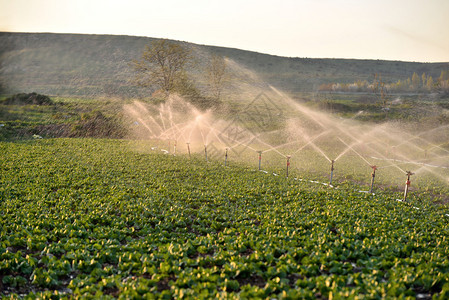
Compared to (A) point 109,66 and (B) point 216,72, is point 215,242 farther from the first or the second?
(A) point 109,66

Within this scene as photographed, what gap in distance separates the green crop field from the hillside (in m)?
76.0

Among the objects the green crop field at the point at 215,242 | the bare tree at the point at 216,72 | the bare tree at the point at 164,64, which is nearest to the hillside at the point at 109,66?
the bare tree at the point at 216,72

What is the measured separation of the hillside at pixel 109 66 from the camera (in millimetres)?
100875

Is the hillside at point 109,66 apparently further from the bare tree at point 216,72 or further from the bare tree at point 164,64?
the bare tree at point 164,64

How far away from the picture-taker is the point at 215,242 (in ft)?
32.6

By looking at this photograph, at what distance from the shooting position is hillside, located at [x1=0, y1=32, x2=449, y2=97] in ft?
331

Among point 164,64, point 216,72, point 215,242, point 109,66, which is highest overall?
point 109,66

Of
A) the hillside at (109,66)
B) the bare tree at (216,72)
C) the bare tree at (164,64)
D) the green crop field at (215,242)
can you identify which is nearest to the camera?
the green crop field at (215,242)

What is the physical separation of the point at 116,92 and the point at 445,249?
298 feet

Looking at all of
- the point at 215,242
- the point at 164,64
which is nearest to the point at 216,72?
the point at 164,64

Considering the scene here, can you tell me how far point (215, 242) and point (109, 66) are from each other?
12190 centimetres

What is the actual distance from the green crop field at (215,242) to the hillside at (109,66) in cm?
7599

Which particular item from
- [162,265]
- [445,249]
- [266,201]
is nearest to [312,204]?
[266,201]

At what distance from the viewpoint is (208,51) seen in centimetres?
14000
